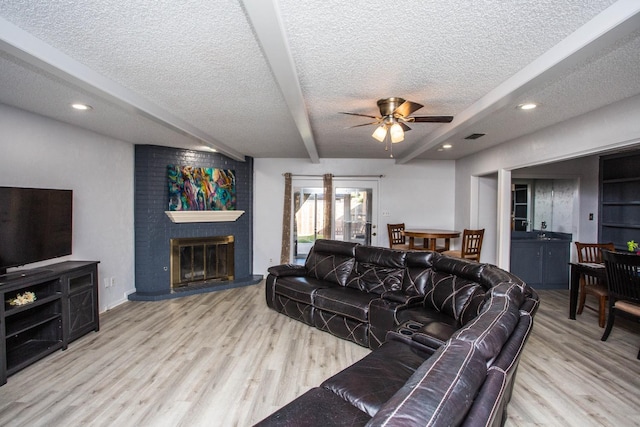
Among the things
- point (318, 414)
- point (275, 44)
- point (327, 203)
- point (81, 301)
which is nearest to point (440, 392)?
point (318, 414)

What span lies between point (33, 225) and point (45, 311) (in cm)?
85

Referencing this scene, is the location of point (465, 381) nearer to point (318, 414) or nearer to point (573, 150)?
point (318, 414)

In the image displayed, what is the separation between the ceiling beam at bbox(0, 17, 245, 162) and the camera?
163cm

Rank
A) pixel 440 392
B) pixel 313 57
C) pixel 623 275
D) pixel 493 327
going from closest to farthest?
pixel 440 392 → pixel 493 327 → pixel 313 57 → pixel 623 275

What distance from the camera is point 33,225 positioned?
2.77 metres

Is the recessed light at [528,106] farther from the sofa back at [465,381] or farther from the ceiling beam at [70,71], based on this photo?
the ceiling beam at [70,71]

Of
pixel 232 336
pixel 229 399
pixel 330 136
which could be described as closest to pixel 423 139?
pixel 330 136

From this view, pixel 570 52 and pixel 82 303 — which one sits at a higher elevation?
pixel 570 52

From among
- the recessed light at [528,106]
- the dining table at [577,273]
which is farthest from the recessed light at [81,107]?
the dining table at [577,273]

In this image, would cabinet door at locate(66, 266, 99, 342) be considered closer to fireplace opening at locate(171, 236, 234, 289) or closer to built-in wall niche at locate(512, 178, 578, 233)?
fireplace opening at locate(171, 236, 234, 289)

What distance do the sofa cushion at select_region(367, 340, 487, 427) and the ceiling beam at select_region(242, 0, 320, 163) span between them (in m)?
1.63

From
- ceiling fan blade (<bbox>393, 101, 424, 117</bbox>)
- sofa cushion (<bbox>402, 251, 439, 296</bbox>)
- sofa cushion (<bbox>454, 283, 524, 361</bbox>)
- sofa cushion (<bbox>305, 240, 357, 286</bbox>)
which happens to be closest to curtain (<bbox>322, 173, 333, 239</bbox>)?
sofa cushion (<bbox>305, 240, 357, 286</bbox>)

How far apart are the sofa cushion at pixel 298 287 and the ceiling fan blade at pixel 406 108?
84.3 inches

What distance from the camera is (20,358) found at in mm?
2486
